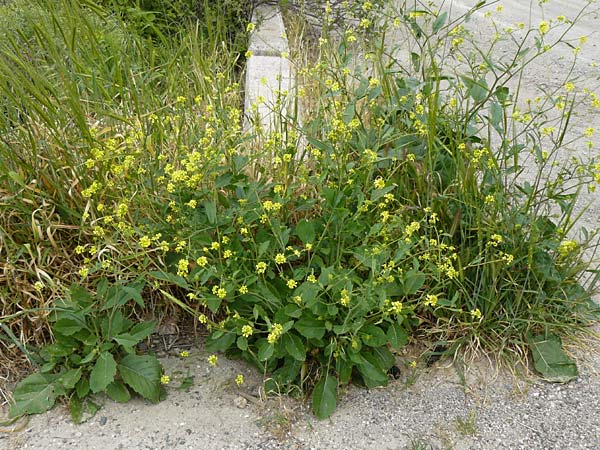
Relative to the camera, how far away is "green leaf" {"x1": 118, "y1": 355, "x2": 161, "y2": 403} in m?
2.36

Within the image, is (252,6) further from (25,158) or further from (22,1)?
(25,158)

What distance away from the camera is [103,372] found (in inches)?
90.7

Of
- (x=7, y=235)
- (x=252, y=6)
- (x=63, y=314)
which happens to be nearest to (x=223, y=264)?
(x=63, y=314)

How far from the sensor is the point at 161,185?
8.82ft

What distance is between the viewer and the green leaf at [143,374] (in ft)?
7.74

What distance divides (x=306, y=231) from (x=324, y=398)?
586mm

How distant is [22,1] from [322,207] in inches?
92.0

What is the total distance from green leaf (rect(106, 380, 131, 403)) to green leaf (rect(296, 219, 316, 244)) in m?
0.83

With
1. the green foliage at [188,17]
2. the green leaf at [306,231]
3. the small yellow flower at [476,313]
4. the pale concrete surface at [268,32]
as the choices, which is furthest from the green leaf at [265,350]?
the green foliage at [188,17]

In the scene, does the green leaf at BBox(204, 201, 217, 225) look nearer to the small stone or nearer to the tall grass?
the tall grass

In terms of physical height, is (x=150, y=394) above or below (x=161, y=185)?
below

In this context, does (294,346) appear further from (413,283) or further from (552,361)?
(552,361)

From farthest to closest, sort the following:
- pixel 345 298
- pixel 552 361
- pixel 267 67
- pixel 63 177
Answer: pixel 267 67 < pixel 63 177 < pixel 552 361 < pixel 345 298

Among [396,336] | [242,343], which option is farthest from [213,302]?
[396,336]
